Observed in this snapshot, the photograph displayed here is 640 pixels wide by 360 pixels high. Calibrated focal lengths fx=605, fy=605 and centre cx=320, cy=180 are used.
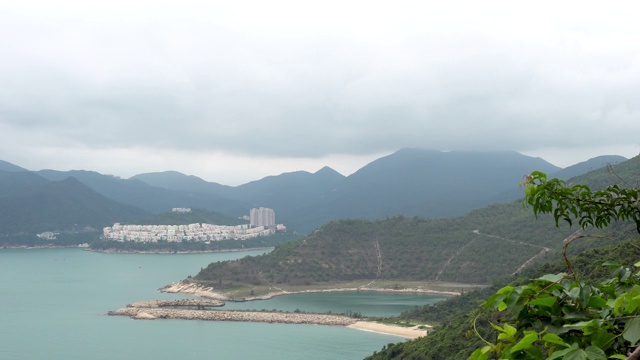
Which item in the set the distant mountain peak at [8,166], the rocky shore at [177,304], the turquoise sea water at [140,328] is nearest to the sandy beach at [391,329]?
the turquoise sea water at [140,328]

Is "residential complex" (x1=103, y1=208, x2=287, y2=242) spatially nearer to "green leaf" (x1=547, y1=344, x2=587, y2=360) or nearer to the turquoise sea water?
the turquoise sea water

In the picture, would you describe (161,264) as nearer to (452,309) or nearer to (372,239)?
(372,239)

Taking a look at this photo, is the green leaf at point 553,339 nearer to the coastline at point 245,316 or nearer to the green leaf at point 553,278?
the green leaf at point 553,278

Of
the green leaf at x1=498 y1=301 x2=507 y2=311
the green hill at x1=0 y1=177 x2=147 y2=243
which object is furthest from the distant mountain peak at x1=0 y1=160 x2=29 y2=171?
the green leaf at x1=498 y1=301 x2=507 y2=311

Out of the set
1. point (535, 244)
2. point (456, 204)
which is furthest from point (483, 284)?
point (456, 204)

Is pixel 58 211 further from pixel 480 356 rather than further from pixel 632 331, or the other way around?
pixel 632 331
